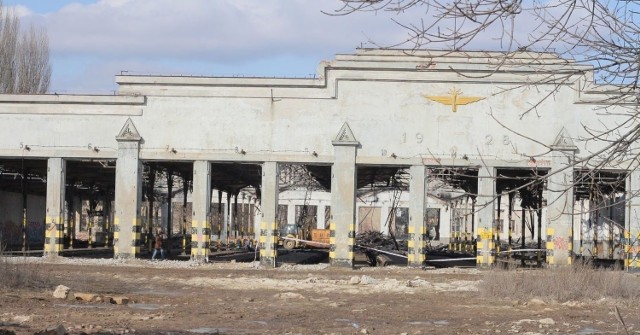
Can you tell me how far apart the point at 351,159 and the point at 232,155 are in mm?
5450

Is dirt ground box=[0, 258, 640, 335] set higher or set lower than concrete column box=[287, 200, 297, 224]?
lower

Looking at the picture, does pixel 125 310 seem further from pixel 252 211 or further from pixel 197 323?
pixel 252 211

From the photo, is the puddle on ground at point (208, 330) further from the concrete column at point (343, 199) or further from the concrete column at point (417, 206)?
the concrete column at point (417, 206)

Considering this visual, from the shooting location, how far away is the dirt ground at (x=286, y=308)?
21.0 m

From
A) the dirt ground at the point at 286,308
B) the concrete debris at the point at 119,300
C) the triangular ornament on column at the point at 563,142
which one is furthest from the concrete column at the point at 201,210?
the concrete debris at the point at 119,300

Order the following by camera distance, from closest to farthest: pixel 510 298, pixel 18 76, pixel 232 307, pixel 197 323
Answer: pixel 197 323 < pixel 232 307 < pixel 510 298 < pixel 18 76

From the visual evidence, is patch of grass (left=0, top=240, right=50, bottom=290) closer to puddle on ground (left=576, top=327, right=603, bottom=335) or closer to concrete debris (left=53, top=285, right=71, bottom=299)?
concrete debris (left=53, top=285, right=71, bottom=299)

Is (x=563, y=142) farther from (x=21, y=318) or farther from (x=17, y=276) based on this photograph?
(x=21, y=318)

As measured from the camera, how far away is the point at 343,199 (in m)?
43.5

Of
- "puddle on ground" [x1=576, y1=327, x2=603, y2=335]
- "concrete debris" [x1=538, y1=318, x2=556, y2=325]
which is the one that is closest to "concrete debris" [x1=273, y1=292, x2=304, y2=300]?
"concrete debris" [x1=538, y1=318, x2=556, y2=325]

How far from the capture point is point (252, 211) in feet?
331

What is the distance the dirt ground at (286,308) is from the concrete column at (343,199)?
3668 mm

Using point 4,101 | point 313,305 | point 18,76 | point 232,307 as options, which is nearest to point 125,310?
point 232,307

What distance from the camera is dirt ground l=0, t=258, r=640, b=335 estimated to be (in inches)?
827
